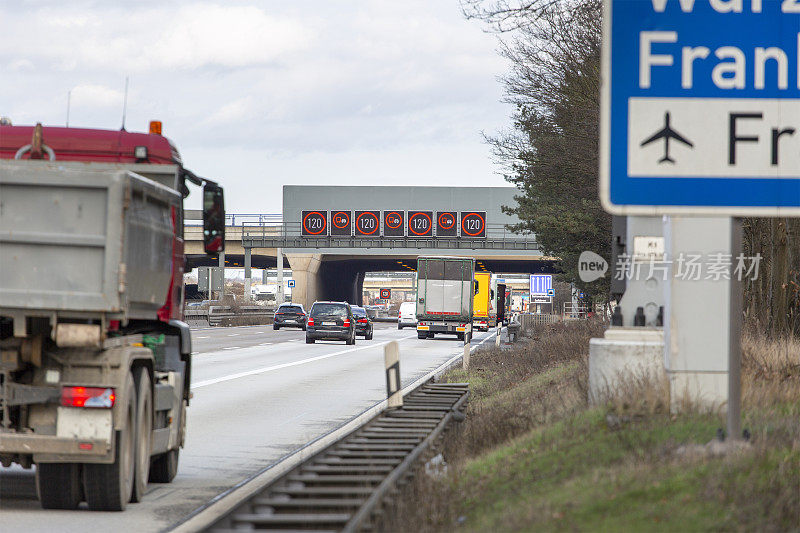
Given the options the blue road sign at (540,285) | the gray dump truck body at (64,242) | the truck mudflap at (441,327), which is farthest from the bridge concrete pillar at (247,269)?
the gray dump truck body at (64,242)

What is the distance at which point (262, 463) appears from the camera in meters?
12.4

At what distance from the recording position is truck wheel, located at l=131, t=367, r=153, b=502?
30.7 feet

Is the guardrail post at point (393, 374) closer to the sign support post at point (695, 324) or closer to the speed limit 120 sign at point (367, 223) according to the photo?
the sign support post at point (695, 324)

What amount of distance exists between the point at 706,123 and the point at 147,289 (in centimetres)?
432

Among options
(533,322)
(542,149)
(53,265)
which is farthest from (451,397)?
(533,322)

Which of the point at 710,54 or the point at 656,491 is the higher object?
the point at 710,54

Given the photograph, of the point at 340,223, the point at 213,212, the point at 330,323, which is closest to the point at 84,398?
the point at 213,212

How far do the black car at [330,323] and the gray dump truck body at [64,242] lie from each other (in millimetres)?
40301

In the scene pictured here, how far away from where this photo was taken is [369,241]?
281ft

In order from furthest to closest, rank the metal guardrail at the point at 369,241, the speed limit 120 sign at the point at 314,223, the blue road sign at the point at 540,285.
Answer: the speed limit 120 sign at the point at 314,223 → the metal guardrail at the point at 369,241 → the blue road sign at the point at 540,285

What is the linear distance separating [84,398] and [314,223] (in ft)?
→ 263

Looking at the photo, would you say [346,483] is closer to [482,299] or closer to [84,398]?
[84,398]

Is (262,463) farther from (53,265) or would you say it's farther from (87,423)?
(53,265)

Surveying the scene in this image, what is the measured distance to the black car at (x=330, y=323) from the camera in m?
48.8
